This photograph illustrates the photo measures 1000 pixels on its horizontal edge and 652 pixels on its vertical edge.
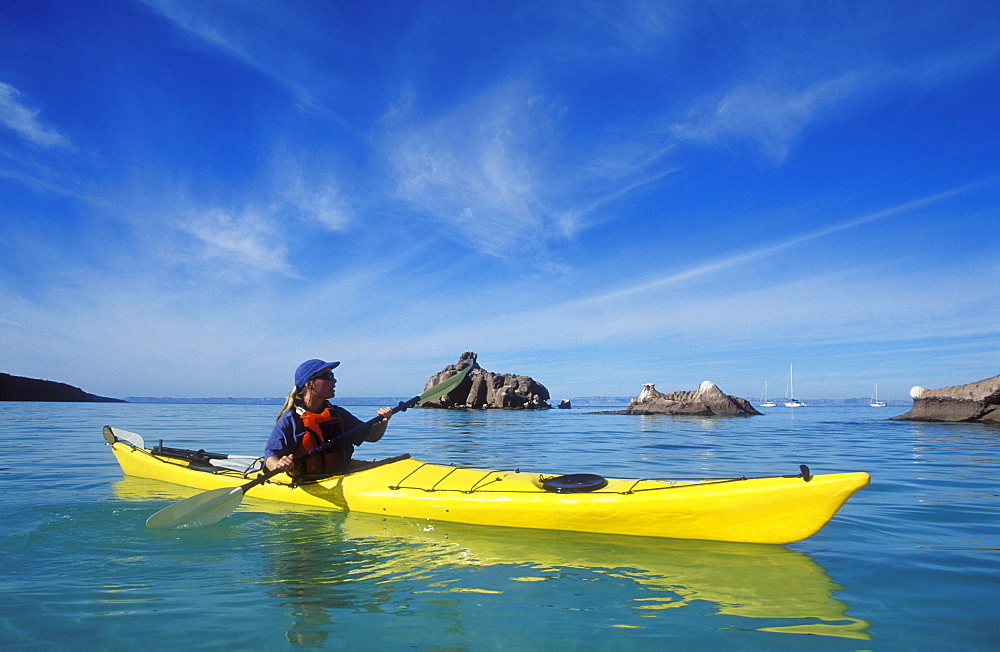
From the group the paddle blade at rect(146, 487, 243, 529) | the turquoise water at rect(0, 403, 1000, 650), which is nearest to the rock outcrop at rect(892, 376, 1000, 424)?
the turquoise water at rect(0, 403, 1000, 650)

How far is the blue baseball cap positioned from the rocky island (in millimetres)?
30808

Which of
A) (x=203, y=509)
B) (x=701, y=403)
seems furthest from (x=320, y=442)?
(x=701, y=403)

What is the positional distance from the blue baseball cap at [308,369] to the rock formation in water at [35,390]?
298ft

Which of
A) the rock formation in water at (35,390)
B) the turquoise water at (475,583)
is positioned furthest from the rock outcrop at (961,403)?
the rock formation in water at (35,390)

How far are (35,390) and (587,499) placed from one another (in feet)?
343

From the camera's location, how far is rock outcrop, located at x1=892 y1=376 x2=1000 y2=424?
788 inches

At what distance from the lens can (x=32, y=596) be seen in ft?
10.5

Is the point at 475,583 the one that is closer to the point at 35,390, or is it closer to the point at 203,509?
the point at 203,509

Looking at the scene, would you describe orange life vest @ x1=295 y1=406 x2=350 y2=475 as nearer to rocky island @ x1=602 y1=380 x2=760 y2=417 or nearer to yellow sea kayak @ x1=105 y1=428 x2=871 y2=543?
yellow sea kayak @ x1=105 y1=428 x2=871 y2=543

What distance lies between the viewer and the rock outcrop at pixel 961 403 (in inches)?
788

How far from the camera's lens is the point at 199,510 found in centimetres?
488

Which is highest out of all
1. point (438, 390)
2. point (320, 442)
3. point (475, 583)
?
point (438, 390)

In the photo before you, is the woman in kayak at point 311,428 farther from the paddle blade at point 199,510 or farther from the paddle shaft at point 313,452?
the paddle blade at point 199,510

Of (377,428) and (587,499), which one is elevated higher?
(377,428)
